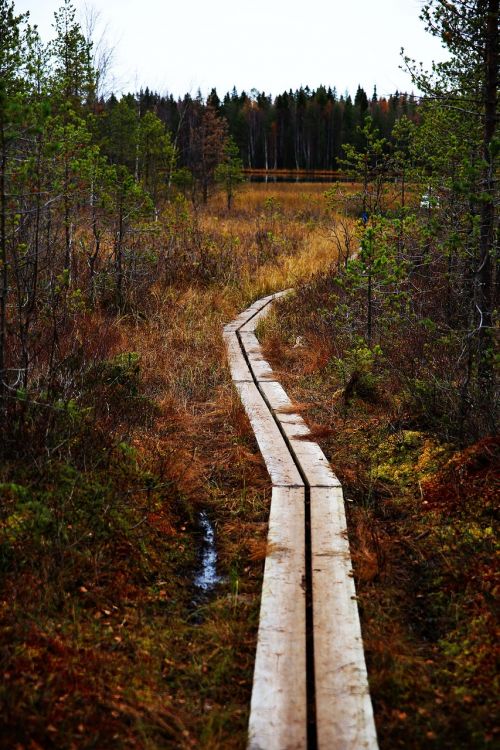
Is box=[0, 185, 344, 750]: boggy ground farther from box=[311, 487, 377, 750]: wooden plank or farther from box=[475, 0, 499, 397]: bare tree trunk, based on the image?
box=[475, 0, 499, 397]: bare tree trunk

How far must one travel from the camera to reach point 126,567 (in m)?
3.57

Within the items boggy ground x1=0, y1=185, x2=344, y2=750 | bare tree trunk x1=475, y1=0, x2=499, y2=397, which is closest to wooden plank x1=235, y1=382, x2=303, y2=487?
boggy ground x1=0, y1=185, x2=344, y2=750

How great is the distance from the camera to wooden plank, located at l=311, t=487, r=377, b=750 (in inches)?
94.6

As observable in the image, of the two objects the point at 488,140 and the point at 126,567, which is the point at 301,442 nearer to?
the point at 126,567

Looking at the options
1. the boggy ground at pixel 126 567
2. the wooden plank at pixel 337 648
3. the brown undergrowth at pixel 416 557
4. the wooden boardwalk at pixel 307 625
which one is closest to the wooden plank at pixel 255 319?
the brown undergrowth at pixel 416 557

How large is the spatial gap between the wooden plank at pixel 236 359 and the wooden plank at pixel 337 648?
11.8 feet

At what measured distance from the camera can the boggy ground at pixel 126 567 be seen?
8.19 ft

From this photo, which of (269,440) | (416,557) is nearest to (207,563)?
(416,557)

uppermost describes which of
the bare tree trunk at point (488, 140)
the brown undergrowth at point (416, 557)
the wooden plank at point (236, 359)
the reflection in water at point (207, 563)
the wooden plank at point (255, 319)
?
the bare tree trunk at point (488, 140)

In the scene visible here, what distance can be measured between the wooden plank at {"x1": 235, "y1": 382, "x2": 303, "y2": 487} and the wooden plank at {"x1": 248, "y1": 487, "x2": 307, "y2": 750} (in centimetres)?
64

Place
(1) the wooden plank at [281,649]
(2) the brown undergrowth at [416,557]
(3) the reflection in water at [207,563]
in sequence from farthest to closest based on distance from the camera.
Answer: (3) the reflection in water at [207,563] → (2) the brown undergrowth at [416,557] → (1) the wooden plank at [281,649]

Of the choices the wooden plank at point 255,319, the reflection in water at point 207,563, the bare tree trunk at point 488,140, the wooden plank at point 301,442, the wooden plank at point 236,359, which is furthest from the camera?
the wooden plank at point 255,319

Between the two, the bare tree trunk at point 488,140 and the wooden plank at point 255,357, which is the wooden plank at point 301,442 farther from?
the bare tree trunk at point 488,140

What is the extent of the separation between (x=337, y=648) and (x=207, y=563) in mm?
1286
